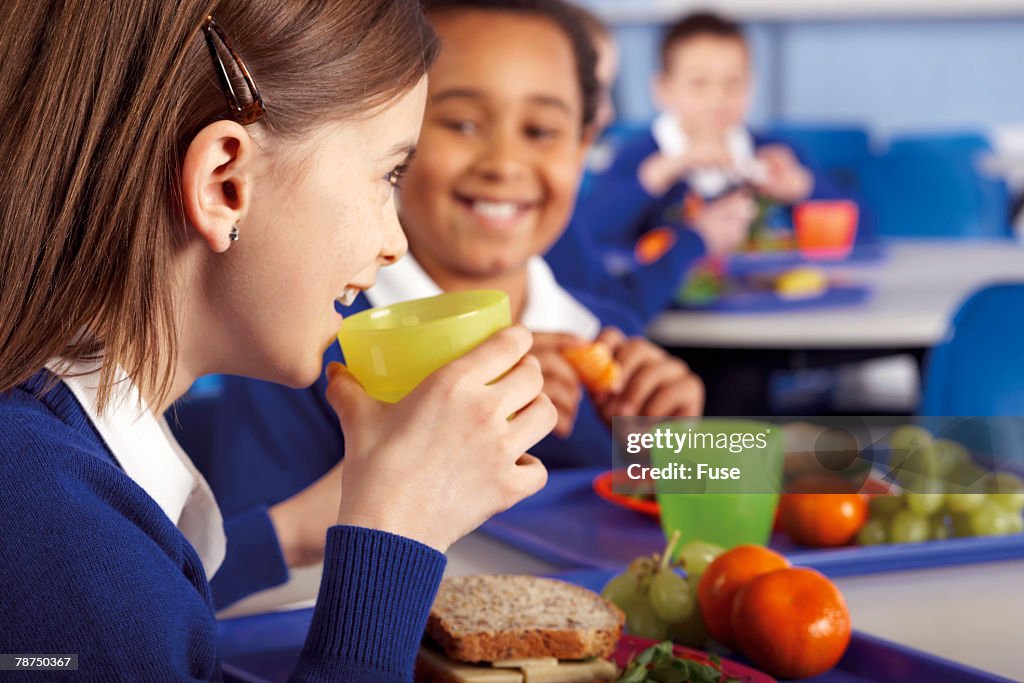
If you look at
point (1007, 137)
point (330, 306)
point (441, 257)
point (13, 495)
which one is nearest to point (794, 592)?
point (330, 306)

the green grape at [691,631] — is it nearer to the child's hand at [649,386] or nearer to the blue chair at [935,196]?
the child's hand at [649,386]

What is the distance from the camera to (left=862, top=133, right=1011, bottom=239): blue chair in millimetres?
3686

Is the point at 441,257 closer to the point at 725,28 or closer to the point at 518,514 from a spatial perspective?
the point at 518,514

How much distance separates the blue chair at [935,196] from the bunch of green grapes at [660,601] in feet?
9.94

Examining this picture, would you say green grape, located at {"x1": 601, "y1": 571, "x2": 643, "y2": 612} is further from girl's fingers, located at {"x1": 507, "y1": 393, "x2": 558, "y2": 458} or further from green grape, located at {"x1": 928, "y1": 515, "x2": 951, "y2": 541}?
green grape, located at {"x1": 928, "y1": 515, "x2": 951, "y2": 541}

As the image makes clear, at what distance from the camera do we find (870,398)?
162 inches

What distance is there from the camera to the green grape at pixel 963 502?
110 cm

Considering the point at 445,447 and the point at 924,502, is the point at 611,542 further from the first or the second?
the point at 445,447

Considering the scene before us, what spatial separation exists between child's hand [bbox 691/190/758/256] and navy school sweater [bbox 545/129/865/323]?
5cm

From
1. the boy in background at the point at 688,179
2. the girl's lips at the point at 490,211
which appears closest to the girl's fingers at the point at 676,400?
the girl's lips at the point at 490,211

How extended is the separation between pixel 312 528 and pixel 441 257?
22.9 inches

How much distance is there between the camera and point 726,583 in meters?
0.87

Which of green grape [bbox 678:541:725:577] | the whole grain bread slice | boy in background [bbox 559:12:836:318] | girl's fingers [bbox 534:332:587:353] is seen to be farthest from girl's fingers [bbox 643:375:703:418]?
boy in background [bbox 559:12:836:318]

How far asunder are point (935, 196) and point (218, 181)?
10.8 feet
